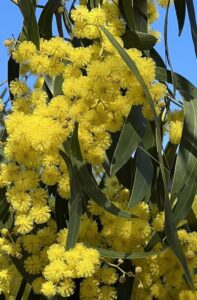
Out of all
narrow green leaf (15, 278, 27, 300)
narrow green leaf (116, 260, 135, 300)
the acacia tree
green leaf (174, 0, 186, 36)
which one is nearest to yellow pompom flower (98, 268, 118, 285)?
the acacia tree

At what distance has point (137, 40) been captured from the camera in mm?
1559

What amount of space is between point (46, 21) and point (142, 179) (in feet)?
1.87

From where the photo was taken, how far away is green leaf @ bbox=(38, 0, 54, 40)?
178 centimetres

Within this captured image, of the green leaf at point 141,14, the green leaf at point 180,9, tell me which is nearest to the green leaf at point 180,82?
the green leaf at point 141,14

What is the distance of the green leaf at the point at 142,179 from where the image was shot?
4.68 ft

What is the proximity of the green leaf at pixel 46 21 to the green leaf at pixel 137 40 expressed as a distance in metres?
0.30

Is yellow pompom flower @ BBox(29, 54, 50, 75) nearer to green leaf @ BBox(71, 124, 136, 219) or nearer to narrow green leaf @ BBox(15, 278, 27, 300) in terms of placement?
green leaf @ BBox(71, 124, 136, 219)

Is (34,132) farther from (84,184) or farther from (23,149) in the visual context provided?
(84,184)

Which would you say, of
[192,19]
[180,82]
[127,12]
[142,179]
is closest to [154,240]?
[142,179]

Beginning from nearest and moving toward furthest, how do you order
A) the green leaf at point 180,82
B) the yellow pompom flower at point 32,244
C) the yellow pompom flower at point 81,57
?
1. the yellow pompom flower at point 81,57
2. the yellow pompom flower at point 32,244
3. the green leaf at point 180,82

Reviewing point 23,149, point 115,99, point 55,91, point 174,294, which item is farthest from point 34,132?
point 174,294

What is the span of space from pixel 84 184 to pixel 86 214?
190 millimetres

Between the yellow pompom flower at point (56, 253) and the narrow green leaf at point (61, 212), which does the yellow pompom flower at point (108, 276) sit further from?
the narrow green leaf at point (61, 212)

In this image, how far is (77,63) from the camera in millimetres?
1392
